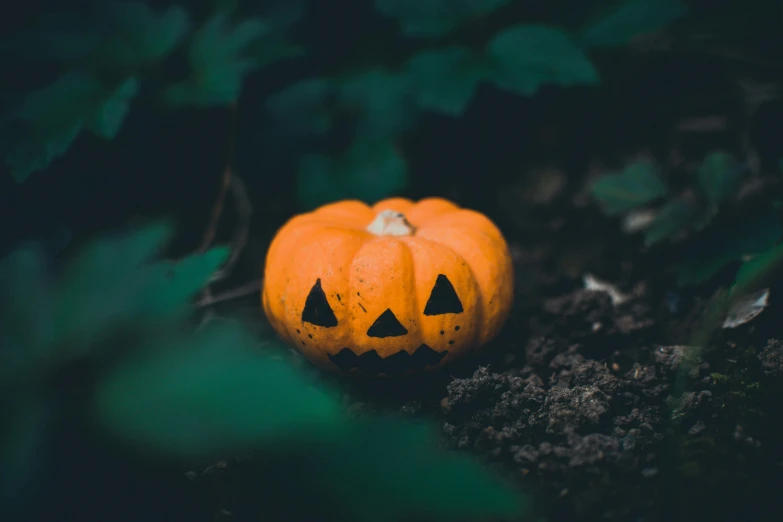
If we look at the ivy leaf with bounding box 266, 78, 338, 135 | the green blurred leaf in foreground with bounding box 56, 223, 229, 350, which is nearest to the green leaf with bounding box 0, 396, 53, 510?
the green blurred leaf in foreground with bounding box 56, 223, 229, 350

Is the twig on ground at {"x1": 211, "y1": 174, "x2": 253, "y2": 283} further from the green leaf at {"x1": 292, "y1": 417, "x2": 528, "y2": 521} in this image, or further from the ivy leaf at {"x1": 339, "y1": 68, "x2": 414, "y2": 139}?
the green leaf at {"x1": 292, "y1": 417, "x2": 528, "y2": 521}

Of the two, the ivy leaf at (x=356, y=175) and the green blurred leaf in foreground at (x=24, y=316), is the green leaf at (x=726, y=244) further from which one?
the green blurred leaf in foreground at (x=24, y=316)

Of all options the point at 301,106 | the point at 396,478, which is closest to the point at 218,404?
the point at 396,478

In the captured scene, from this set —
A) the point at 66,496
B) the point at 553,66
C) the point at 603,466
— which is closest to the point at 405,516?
the point at 603,466

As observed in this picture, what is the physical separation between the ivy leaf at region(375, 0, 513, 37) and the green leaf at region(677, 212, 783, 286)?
1416 mm

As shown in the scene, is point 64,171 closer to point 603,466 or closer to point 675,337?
point 603,466

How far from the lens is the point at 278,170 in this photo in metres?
3.13

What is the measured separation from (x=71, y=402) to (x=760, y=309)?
2242mm

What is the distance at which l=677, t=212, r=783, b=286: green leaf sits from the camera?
2256 millimetres

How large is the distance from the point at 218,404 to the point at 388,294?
940mm

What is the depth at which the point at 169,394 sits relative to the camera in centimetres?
107

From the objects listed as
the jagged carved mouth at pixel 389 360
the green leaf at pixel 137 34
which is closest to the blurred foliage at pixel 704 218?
the jagged carved mouth at pixel 389 360

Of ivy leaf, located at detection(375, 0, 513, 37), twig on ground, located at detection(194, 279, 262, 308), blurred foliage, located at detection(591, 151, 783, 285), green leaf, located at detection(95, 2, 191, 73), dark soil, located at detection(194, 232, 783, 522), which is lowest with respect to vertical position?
dark soil, located at detection(194, 232, 783, 522)

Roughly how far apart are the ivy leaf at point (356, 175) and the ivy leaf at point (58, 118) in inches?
36.3
